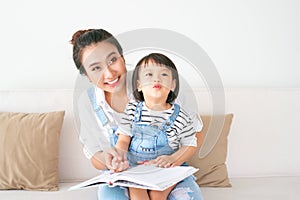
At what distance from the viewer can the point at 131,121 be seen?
1.48m

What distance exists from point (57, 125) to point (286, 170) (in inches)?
42.7

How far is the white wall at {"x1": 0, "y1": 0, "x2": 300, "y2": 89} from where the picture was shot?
211 centimetres

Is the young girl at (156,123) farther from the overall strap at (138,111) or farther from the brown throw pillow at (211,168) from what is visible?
the brown throw pillow at (211,168)

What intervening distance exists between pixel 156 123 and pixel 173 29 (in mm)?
843

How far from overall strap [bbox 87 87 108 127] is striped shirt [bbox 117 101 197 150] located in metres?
0.06

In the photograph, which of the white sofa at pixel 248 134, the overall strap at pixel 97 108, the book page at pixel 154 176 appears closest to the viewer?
the book page at pixel 154 176

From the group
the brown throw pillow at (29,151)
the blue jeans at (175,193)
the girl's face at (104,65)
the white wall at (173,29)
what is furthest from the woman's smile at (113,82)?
the white wall at (173,29)

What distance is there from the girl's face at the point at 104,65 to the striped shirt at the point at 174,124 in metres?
0.10

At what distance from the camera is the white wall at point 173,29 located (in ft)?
6.92

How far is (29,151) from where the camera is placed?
1813 mm

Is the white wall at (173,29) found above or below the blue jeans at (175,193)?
above

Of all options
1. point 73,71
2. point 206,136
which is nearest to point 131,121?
point 206,136

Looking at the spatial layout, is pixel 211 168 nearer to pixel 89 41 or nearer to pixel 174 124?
pixel 174 124

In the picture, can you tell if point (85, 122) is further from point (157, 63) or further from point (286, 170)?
point (286, 170)
